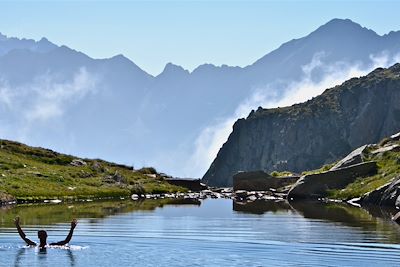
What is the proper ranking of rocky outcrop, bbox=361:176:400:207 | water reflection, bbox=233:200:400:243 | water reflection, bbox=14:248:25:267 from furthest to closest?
1. rocky outcrop, bbox=361:176:400:207
2. water reflection, bbox=233:200:400:243
3. water reflection, bbox=14:248:25:267

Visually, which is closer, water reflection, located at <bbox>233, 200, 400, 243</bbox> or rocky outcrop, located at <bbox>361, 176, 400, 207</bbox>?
water reflection, located at <bbox>233, 200, 400, 243</bbox>

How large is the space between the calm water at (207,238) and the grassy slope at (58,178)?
2505cm

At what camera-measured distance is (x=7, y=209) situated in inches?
3615

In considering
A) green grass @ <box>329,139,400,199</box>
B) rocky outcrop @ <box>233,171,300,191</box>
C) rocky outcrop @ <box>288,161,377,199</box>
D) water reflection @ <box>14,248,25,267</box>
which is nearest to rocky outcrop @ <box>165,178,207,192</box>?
rocky outcrop @ <box>233,171,300,191</box>

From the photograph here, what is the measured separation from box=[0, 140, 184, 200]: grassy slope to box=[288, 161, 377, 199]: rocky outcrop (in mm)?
28502

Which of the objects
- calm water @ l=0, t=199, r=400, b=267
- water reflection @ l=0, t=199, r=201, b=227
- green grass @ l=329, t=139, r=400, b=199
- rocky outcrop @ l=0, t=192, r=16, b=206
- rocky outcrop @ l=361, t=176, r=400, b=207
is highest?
green grass @ l=329, t=139, r=400, b=199

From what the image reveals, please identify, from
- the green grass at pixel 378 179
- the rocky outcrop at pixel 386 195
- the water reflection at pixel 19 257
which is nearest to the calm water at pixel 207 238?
the water reflection at pixel 19 257

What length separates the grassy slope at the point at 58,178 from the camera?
118 metres

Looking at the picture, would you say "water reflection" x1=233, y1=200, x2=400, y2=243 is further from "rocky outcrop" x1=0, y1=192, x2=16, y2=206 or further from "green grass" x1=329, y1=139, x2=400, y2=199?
"rocky outcrop" x1=0, y1=192, x2=16, y2=206

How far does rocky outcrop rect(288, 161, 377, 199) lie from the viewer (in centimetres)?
12562

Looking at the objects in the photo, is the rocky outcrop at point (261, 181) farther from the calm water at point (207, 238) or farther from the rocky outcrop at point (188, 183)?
the calm water at point (207, 238)

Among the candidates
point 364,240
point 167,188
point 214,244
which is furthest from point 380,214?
point 167,188

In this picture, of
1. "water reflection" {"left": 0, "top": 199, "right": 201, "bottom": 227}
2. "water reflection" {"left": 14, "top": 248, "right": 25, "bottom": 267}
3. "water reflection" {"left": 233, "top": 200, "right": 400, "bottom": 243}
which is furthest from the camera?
"water reflection" {"left": 0, "top": 199, "right": 201, "bottom": 227}

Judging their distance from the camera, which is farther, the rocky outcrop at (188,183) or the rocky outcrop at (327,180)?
the rocky outcrop at (188,183)
